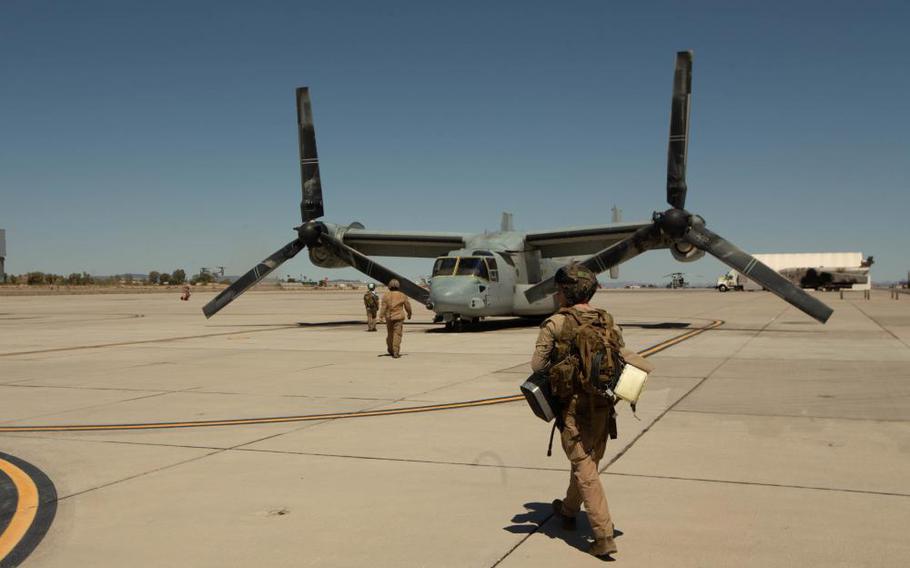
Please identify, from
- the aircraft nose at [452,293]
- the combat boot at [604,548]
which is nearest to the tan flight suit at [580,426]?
the combat boot at [604,548]

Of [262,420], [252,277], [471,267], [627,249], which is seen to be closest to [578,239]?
[627,249]

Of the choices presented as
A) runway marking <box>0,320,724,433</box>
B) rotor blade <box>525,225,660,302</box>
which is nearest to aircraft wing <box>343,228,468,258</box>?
rotor blade <box>525,225,660,302</box>

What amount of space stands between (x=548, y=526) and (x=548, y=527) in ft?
0.08

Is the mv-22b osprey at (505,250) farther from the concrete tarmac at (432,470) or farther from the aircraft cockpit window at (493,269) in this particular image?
the concrete tarmac at (432,470)

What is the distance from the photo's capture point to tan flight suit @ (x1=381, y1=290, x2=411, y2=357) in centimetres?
1588

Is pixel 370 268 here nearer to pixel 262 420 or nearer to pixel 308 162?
pixel 308 162

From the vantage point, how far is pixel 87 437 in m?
8.15

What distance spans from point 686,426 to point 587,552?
13.4 feet

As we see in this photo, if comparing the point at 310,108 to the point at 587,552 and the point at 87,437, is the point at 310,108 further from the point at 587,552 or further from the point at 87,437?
the point at 587,552

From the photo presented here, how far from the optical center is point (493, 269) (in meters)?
24.6

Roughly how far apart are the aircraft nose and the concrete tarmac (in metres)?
8.95

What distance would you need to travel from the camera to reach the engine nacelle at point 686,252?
24125 millimetres

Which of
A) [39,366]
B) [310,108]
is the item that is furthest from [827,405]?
[310,108]

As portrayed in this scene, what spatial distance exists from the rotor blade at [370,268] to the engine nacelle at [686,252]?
8.29 metres
